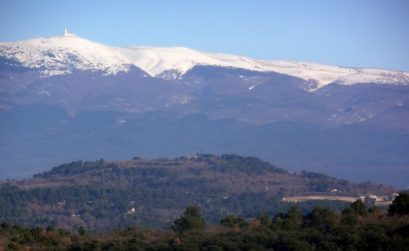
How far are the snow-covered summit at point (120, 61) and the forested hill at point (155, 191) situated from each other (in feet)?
209

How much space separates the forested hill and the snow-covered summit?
63.7 meters

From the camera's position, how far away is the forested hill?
291 feet

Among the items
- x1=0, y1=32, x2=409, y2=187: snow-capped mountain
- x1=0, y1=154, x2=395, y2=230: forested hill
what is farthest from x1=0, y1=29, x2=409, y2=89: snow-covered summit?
x1=0, y1=154, x2=395, y2=230: forested hill

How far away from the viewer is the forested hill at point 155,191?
8862 centimetres

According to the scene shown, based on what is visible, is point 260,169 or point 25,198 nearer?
point 25,198

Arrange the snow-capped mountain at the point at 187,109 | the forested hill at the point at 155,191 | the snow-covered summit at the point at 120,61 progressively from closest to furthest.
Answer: the forested hill at the point at 155,191 → the snow-capped mountain at the point at 187,109 → the snow-covered summit at the point at 120,61

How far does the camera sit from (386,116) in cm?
17612

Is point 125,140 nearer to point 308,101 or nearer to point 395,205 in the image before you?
point 308,101

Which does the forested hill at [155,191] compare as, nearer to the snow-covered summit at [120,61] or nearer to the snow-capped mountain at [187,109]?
the snow-capped mountain at [187,109]

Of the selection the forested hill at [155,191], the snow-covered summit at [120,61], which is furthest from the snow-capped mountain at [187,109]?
the forested hill at [155,191]

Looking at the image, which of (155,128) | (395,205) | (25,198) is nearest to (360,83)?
(155,128)

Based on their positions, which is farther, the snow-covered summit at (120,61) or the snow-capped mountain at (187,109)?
the snow-covered summit at (120,61)

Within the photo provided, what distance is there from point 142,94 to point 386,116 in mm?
35887

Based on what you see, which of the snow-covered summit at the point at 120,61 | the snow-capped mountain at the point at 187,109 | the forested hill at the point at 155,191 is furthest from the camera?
the snow-covered summit at the point at 120,61
